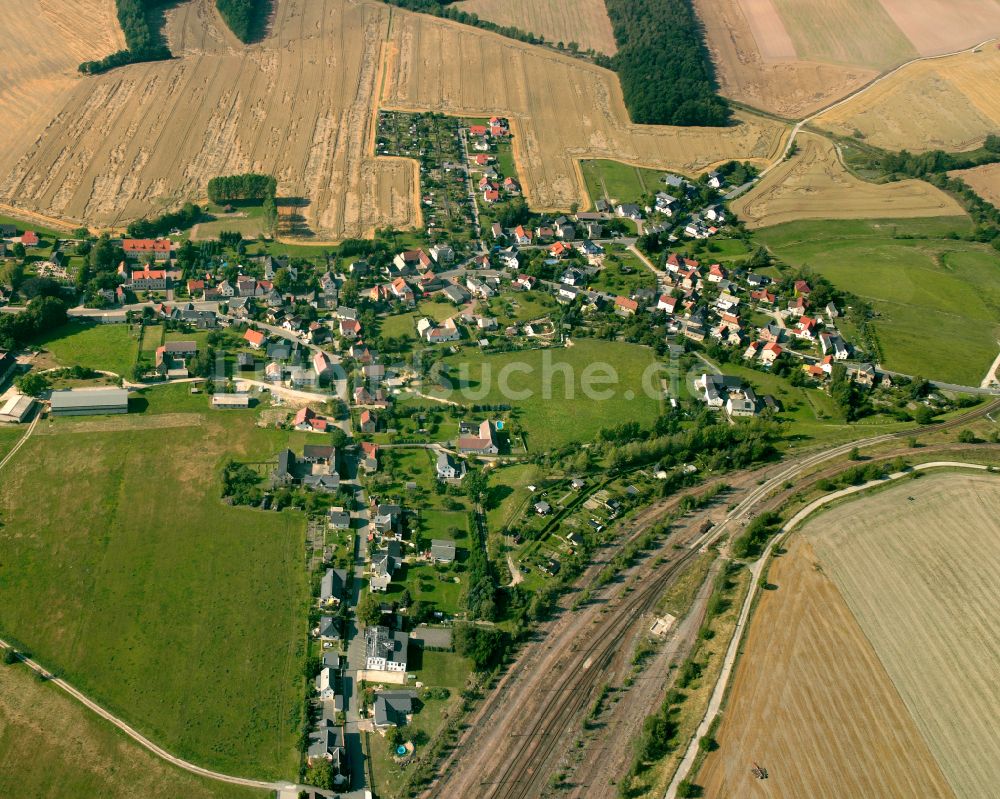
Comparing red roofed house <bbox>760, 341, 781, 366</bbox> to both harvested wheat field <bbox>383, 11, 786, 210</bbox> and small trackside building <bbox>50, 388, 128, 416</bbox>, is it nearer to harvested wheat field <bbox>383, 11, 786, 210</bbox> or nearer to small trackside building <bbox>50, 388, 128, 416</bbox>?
harvested wheat field <bbox>383, 11, 786, 210</bbox>

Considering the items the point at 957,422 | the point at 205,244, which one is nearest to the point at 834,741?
the point at 957,422

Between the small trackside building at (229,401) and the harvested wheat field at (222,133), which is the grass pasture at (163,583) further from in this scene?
the harvested wheat field at (222,133)

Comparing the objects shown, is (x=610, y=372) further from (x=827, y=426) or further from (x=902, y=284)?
(x=902, y=284)

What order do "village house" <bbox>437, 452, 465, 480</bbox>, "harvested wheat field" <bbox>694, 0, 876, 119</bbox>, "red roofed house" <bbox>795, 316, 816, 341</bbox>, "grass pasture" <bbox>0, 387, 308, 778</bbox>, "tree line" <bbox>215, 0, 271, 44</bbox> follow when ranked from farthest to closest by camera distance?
1. "harvested wheat field" <bbox>694, 0, 876, 119</bbox>
2. "tree line" <bbox>215, 0, 271, 44</bbox>
3. "red roofed house" <bbox>795, 316, 816, 341</bbox>
4. "village house" <bbox>437, 452, 465, 480</bbox>
5. "grass pasture" <bbox>0, 387, 308, 778</bbox>

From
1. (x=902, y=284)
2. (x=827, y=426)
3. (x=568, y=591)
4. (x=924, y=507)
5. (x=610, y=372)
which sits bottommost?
(x=568, y=591)

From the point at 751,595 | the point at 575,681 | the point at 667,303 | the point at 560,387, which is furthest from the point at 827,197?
the point at 575,681

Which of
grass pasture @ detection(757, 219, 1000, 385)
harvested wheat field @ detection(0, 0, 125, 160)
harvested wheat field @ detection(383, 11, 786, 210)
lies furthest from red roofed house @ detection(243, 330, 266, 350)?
grass pasture @ detection(757, 219, 1000, 385)
